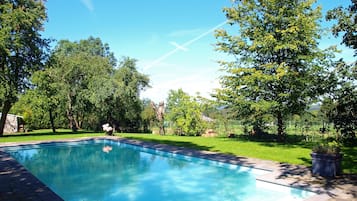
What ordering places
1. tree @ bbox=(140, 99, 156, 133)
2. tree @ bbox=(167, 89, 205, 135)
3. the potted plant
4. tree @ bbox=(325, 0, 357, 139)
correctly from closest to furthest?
the potted plant
tree @ bbox=(325, 0, 357, 139)
tree @ bbox=(167, 89, 205, 135)
tree @ bbox=(140, 99, 156, 133)

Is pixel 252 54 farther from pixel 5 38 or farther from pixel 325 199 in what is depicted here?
pixel 5 38

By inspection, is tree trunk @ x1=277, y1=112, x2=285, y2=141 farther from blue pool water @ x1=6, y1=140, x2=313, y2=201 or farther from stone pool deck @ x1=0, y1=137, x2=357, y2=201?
blue pool water @ x1=6, y1=140, x2=313, y2=201

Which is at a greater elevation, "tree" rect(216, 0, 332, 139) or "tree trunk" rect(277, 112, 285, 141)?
"tree" rect(216, 0, 332, 139)

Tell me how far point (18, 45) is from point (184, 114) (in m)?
12.6

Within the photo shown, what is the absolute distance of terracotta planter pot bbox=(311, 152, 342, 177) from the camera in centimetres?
658

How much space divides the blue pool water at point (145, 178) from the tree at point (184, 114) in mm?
7460

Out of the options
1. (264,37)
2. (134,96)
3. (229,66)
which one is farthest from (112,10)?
(264,37)

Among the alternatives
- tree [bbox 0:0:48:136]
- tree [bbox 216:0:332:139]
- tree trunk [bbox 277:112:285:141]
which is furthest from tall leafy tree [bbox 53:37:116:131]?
tree trunk [bbox 277:112:285:141]

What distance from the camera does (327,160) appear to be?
6.62 metres

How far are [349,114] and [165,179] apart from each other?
9932 millimetres

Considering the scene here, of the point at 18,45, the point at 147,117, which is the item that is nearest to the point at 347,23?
the point at 147,117

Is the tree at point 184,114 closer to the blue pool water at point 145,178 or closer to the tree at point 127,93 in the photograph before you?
the tree at point 127,93

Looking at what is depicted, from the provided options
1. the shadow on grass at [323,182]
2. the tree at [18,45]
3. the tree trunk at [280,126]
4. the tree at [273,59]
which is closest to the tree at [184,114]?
the tree at [273,59]

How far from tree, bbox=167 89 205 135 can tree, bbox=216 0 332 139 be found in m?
5.96
